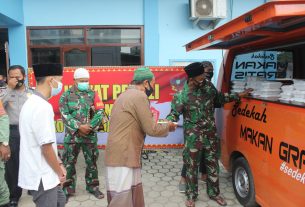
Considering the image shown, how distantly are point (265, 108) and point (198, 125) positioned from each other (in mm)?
822

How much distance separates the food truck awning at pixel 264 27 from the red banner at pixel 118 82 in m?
1.17

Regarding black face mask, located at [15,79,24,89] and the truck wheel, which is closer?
the truck wheel

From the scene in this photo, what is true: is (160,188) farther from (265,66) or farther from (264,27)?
(264,27)

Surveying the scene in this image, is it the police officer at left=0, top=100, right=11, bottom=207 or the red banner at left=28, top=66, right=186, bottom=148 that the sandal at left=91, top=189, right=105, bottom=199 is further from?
the red banner at left=28, top=66, right=186, bottom=148

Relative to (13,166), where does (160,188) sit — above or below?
below

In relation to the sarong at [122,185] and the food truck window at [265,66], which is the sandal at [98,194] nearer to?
the sarong at [122,185]

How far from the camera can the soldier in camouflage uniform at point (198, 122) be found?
354 cm

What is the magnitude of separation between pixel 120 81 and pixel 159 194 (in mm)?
2012

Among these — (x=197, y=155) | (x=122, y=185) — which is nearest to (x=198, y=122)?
(x=197, y=155)

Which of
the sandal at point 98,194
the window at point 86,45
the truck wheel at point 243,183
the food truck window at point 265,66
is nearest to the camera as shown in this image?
the truck wheel at point 243,183

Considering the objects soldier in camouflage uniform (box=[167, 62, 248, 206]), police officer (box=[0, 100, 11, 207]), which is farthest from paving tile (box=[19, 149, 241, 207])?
police officer (box=[0, 100, 11, 207])

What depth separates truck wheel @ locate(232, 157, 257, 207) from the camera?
3.34 meters

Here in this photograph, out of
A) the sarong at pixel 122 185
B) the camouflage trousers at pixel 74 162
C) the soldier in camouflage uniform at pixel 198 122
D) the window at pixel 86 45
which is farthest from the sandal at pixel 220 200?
the window at pixel 86 45

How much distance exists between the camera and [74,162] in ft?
12.6
